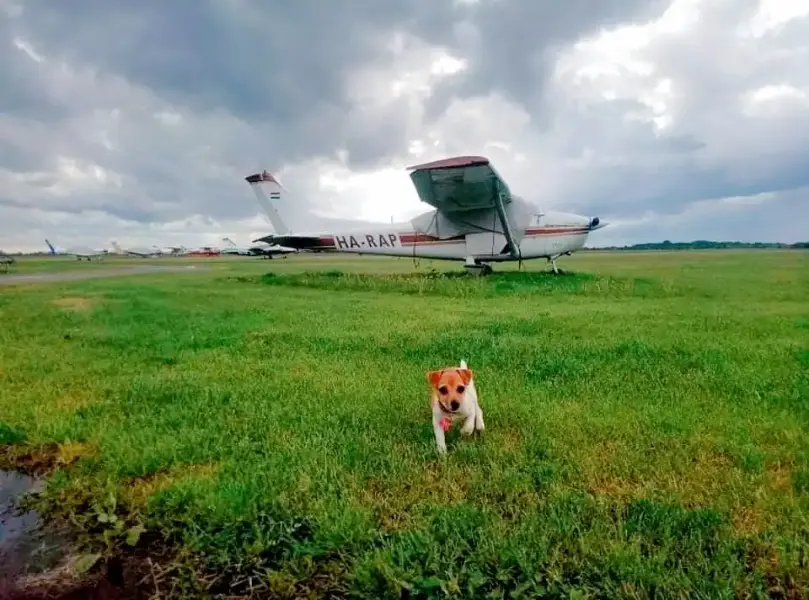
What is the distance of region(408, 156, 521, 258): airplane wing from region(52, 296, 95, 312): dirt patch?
9.85 m

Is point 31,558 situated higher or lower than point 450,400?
lower

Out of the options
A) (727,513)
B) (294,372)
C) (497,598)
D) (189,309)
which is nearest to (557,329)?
(294,372)

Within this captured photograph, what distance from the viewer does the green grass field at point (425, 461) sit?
2406 millimetres

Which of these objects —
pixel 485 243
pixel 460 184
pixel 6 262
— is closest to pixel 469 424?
pixel 460 184

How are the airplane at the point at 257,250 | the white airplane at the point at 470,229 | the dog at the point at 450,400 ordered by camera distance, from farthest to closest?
1. the airplane at the point at 257,250
2. the white airplane at the point at 470,229
3. the dog at the point at 450,400

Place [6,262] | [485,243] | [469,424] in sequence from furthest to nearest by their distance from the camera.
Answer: [6,262] → [485,243] → [469,424]

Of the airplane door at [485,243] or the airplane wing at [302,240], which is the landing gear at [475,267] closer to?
the airplane door at [485,243]

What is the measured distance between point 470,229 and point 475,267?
4.99 ft

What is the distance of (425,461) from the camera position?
3.49m

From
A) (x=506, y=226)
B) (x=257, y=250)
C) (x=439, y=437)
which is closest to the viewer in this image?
(x=439, y=437)

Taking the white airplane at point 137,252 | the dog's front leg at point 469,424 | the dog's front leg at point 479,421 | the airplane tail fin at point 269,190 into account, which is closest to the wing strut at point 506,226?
the airplane tail fin at point 269,190

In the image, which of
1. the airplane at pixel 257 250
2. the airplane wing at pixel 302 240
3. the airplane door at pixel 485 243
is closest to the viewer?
the airplane door at pixel 485 243

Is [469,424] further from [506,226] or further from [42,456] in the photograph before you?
[506,226]

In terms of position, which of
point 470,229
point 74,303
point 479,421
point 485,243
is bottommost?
point 74,303
